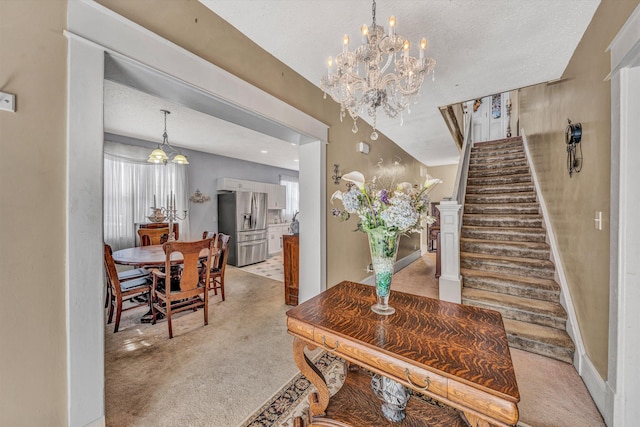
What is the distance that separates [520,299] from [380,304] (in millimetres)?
2424

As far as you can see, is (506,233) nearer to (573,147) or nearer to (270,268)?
(573,147)

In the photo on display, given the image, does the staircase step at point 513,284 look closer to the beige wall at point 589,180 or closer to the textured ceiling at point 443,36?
the beige wall at point 589,180

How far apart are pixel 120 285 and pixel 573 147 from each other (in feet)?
15.5

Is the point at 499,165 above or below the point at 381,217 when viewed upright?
above

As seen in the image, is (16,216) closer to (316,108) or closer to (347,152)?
(316,108)

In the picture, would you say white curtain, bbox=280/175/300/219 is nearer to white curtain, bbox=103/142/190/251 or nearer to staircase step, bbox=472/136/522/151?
white curtain, bbox=103/142/190/251

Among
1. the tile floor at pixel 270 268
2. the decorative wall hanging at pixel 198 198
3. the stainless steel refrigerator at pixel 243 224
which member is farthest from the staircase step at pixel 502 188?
the decorative wall hanging at pixel 198 198

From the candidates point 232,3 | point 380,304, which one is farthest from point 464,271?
point 232,3

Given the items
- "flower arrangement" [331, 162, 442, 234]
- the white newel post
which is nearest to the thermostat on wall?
the white newel post

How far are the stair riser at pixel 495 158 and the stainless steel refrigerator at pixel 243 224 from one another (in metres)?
5.12

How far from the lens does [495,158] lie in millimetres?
5004

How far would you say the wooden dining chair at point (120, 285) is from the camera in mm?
2414

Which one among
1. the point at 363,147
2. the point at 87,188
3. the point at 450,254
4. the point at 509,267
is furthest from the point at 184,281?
the point at 509,267

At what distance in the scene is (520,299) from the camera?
2686mm
